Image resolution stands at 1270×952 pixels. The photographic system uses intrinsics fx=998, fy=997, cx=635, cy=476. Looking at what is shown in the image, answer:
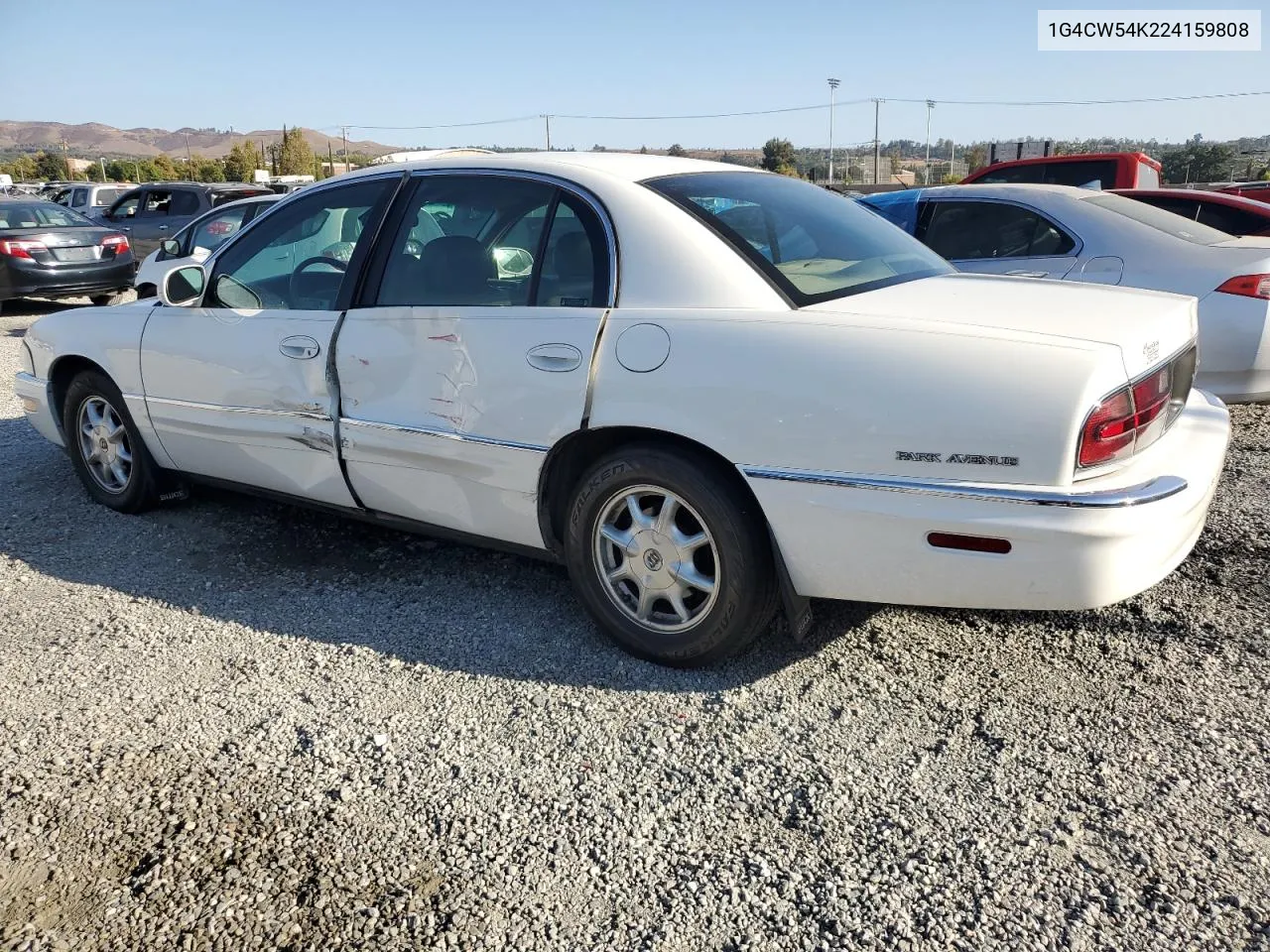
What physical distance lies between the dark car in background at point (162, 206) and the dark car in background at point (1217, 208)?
453 inches

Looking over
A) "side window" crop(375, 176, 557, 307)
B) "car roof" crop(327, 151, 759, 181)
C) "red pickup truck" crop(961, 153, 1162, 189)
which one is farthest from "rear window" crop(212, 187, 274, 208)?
"side window" crop(375, 176, 557, 307)

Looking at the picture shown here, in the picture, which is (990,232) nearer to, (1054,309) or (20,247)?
(1054,309)

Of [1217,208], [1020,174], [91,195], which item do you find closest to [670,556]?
[1217,208]

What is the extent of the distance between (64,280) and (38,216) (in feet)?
3.89

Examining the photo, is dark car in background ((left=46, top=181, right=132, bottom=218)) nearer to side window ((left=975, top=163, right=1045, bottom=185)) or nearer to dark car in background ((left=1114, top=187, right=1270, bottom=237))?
side window ((left=975, top=163, right=1045, bottom=185))

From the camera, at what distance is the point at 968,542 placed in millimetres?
2615

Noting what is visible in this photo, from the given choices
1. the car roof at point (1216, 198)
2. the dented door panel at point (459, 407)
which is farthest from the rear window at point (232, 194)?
the dented door panel at point (459, 407)

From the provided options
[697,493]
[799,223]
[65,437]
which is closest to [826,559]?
[697,493]

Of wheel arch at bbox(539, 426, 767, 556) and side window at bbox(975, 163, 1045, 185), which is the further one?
side window at bbox(975, 163, 1045, 185)

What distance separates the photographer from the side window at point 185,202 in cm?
1500

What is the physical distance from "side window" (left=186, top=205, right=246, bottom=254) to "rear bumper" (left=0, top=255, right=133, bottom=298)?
1848mm

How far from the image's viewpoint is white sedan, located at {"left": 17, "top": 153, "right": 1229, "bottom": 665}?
8.45ft

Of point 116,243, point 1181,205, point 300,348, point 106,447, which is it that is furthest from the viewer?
point 116,243

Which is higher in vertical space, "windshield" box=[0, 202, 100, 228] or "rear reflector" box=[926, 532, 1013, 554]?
"windshield" box=[0, 202, 100, 228]
